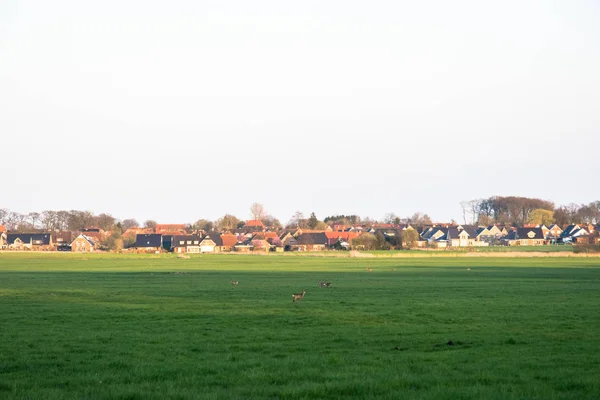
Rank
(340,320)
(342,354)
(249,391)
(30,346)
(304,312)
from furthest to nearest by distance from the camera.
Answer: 1. (304,312)
2. (340,320)
3. (30,346)
4. (342,354)
5. (249,391)

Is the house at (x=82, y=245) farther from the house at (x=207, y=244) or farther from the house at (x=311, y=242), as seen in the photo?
the house at (x=311, y=242)

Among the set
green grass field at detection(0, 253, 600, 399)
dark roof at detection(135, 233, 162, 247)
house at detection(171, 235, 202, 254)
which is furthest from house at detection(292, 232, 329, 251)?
green grass field at detection(0, 253, 600, 399)

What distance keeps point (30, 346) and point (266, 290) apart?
22.2 m

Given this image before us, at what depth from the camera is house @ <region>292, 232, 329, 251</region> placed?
192 meters

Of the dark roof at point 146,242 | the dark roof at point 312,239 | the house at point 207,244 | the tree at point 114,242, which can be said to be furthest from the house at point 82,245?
the dark roof at point 312,239

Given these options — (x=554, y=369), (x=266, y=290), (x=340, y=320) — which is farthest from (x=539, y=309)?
(x=266, y=290)

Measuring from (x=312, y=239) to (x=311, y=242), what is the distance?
1788 millimetres

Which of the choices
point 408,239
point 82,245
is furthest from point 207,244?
point 408,239

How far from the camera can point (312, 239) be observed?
195m

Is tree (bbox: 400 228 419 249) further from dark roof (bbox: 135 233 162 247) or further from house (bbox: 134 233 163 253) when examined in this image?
dark roof (bbox: 135 233 162 247)

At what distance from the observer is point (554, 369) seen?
45.3 ft

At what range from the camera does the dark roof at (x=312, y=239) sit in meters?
194

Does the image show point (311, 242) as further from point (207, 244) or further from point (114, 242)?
point (114, 242)

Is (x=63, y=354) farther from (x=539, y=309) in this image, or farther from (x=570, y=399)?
(x=539, y=309)
